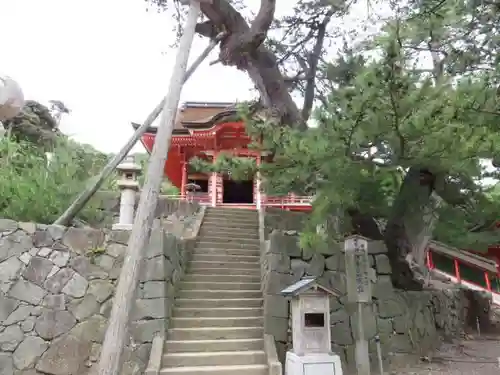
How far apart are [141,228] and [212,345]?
240cm

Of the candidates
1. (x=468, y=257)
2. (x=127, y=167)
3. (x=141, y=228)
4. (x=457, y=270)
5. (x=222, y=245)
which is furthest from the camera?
(x=457, y=270)

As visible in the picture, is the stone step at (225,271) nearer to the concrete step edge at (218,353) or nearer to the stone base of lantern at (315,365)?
the concrete step edge at (218,353)

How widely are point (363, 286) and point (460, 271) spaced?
35.1 ft

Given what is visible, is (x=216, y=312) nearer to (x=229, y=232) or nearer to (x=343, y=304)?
(x=343, y=304)

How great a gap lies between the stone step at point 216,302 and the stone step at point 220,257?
4.92 ft

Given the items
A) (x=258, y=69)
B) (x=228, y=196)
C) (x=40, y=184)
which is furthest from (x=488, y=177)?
(x=228, y=196)

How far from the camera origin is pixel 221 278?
7852 millimetres

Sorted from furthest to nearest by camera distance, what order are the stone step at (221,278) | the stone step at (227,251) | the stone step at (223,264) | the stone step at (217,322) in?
1. the stone step at (227,251)
2. the stone step at (223,264)
3. the stone step at (221,278)
4. the stone step at (217,322)

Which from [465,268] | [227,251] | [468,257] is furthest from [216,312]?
[465,268]

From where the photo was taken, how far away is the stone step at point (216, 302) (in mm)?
6877

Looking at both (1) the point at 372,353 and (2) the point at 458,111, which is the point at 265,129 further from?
(1) the point at 372,353

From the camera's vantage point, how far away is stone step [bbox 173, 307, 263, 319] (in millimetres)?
6629

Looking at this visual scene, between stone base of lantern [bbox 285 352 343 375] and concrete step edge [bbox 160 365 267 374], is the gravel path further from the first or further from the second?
concrete step edge [bbox 160 365 267 374]

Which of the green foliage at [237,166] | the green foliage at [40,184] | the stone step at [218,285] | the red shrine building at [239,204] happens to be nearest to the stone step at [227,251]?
the stone step at [218,285]
